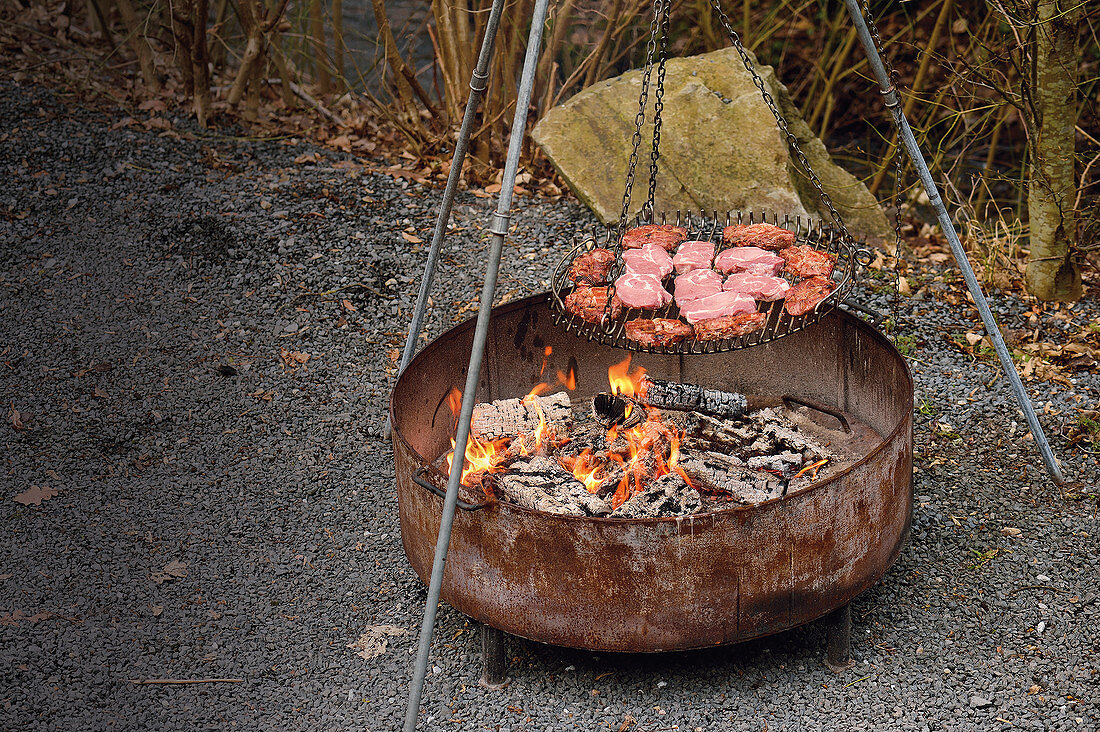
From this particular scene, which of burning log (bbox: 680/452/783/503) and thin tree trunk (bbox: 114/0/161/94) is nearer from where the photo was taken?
burning log (bbox: 680/452/783/503)

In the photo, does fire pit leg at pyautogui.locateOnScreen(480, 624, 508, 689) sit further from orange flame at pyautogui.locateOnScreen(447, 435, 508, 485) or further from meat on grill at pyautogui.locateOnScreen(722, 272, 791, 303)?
meat on grill at pyautogui.locateOnScreen(722, 272, 791, 303)

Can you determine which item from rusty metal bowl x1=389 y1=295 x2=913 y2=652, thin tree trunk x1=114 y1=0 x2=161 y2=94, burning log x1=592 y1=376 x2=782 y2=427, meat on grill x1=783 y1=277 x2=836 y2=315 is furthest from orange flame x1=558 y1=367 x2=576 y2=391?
thin tree trunk x1=114 y1=0 x2=161 y2=94

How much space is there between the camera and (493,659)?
3.29 metres

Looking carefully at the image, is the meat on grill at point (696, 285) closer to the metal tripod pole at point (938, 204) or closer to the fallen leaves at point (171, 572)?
the metal tripod pole at point (938, 204)

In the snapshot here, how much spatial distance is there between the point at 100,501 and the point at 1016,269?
481 centimetres

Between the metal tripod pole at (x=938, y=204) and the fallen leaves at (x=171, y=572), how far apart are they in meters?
3.11

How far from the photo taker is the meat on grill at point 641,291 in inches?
135

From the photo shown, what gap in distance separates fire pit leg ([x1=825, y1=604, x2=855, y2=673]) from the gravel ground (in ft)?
0.21

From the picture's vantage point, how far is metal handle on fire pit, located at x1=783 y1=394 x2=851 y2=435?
159 inches

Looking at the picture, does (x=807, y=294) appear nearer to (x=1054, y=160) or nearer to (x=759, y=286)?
(x=759, y=286)

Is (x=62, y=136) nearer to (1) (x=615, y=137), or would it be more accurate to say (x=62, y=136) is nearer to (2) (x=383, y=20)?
(2) (x=383, y=20)

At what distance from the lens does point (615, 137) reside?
A: 5957mm

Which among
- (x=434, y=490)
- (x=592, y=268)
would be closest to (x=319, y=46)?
(x=592, y=268)

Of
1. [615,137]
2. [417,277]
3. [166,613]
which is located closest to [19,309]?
[417,277]
